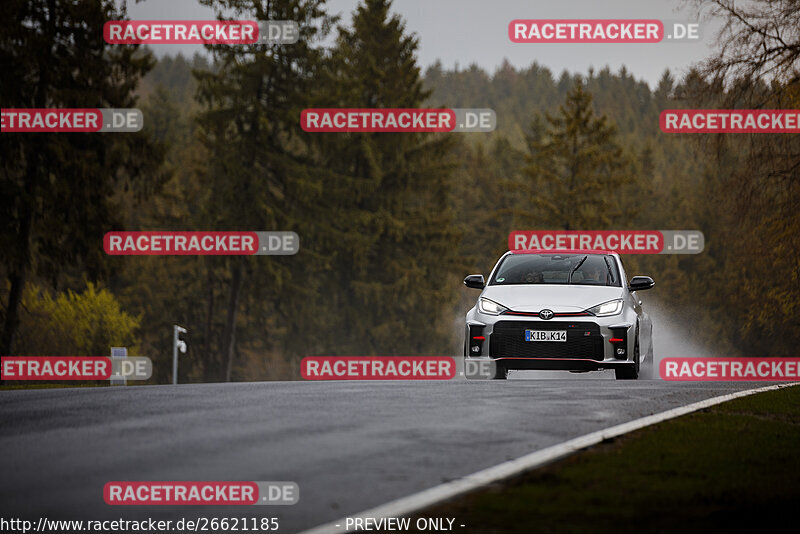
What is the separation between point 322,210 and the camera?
47656 millimetres

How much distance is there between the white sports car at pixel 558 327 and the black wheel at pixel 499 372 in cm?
2

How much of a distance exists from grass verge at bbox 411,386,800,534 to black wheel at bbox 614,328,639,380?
227 inches

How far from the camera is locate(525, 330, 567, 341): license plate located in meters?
14.2

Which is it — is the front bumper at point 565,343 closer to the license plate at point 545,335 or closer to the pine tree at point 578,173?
the license plate at point 545,335

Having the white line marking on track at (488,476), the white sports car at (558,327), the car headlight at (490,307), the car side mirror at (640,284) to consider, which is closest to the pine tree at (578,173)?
the car side mirror at (640,284)

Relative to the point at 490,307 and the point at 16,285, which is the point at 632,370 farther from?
the point at 16,285

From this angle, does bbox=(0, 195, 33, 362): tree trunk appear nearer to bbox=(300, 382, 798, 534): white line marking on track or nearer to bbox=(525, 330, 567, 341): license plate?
bbox=(525, 330, 567, 341): license plate

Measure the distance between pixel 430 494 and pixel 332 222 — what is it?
146 feet

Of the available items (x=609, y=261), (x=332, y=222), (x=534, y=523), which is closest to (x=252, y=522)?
(x=534, y=523)

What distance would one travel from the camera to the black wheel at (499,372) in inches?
593

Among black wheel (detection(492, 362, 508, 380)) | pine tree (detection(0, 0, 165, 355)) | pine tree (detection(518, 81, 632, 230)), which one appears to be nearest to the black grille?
black wheel (detection(492, 362, 508, 380))

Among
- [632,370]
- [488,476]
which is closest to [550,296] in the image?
[632,370]

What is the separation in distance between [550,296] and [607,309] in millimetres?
769

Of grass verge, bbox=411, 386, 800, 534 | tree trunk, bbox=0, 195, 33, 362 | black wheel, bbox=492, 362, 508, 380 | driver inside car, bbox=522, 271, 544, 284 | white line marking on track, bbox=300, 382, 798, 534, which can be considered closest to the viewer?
grass verge, bbox=411, 386, 800, 534
